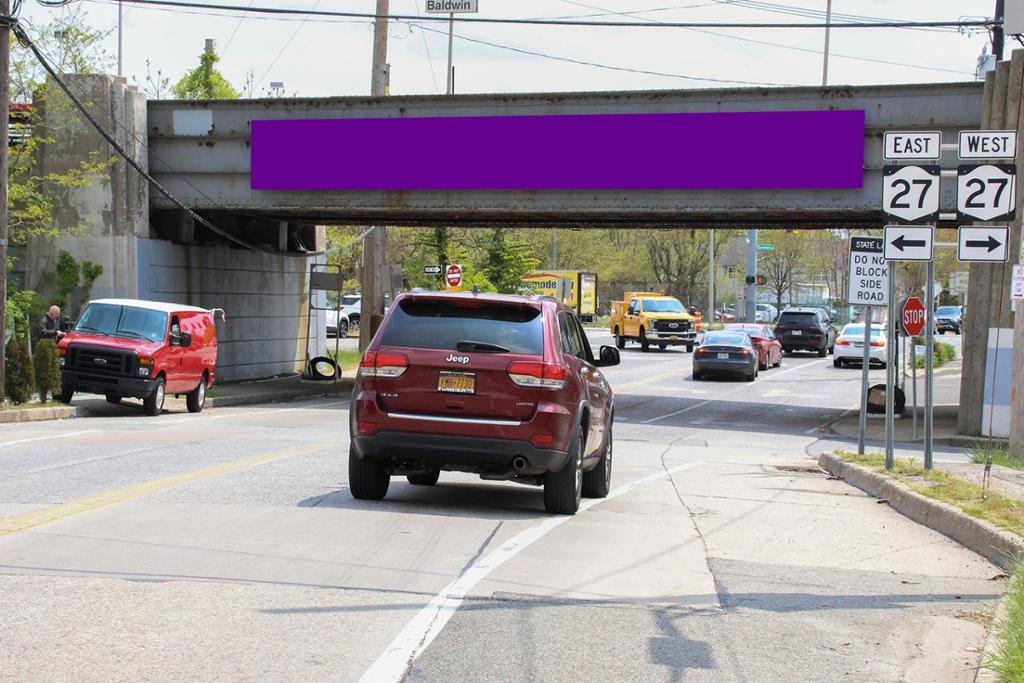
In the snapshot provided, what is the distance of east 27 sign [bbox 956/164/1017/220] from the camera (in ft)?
46.5

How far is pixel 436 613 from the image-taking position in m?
7.30

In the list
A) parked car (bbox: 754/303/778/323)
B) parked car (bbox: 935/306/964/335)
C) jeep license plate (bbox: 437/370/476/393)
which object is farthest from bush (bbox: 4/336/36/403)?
parked car (bbox: 754/303/778/323)

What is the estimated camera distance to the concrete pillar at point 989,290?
961 inches

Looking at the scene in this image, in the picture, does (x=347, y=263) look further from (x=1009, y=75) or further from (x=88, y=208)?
(x=1009, y=75)

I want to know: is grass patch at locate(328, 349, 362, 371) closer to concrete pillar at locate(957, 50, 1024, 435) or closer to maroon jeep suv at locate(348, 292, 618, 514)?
concrete pillar at locate(957, 50, 1024, 435)

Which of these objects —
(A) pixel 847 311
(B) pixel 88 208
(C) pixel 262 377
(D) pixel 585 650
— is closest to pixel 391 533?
(D) pixel 585 650

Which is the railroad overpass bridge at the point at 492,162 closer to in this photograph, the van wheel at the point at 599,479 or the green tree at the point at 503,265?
the van wheel at the point at 599,479

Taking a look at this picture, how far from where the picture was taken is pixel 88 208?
30953mm

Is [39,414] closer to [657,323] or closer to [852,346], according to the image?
[852,346]

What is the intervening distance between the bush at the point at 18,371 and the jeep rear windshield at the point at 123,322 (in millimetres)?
1281

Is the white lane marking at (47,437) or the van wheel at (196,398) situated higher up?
the white lane marking at (47,437)

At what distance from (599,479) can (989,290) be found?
14605mm

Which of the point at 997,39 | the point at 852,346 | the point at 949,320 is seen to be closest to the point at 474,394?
the point at 997,39

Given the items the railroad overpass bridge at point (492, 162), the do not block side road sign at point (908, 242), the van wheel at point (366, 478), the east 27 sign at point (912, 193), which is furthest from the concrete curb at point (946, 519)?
the railroad overpass bridge at point (492, 162)
